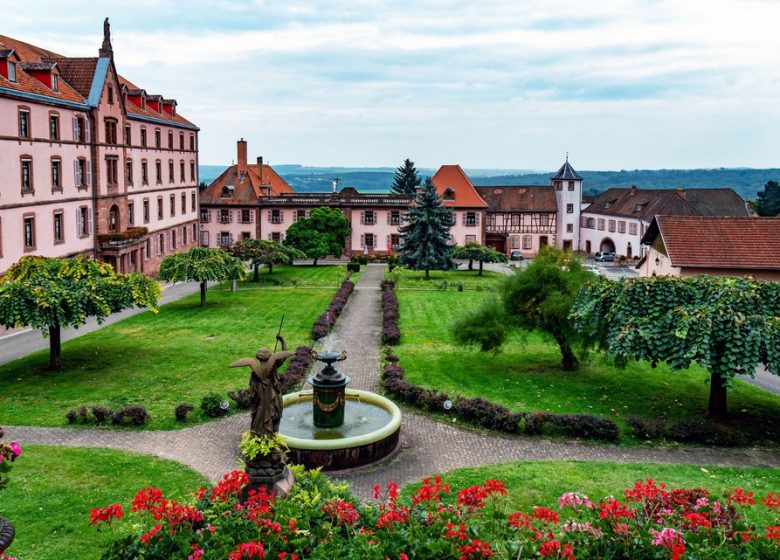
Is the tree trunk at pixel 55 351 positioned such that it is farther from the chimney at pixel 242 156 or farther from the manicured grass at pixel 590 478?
the chimney at pixel 242 156

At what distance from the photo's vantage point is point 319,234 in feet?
196

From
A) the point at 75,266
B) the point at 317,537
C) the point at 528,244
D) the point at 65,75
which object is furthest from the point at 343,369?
the point at 528,244

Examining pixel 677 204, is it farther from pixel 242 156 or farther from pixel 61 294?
pixel 61 294

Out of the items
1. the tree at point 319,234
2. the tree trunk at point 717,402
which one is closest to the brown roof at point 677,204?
the tree at point 319,234

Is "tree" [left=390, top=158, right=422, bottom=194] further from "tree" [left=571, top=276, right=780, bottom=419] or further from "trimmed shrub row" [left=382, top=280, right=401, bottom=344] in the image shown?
"tree" [left=571, top=276, right=780, bottom=419]

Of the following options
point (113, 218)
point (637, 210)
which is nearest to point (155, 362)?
point (113, 218)

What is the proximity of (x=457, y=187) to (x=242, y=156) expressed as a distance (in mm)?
22786

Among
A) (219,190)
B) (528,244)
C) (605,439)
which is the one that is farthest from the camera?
(528,244)

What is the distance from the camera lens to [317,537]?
891 cm

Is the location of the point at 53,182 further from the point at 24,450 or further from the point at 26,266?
the point at 24,450

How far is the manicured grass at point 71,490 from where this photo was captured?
39.2 ft

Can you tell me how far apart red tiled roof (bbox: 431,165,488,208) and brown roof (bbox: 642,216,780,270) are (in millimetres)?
38181

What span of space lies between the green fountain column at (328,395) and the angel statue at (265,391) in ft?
17.6

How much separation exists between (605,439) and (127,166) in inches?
1555
